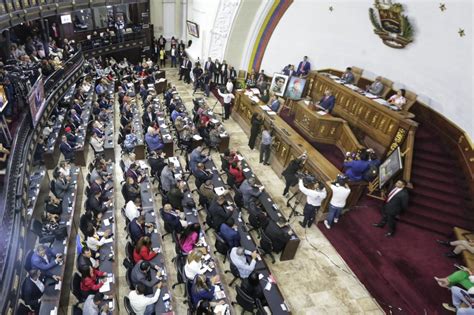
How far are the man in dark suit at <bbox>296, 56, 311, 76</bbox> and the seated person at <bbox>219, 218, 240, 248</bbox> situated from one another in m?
9.04

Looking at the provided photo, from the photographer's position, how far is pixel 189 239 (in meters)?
6.46

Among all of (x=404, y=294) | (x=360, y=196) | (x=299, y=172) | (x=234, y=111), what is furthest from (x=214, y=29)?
(x=404, y=294)

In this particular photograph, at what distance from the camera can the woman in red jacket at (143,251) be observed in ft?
19.5

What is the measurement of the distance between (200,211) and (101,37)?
14397mm

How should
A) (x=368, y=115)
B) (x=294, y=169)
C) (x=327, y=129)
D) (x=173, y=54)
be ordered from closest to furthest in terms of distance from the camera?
(x=294, y=169), (x=368, y=115), (x=327, y=129), (x=173, y=54)

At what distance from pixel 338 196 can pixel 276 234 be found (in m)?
1.80

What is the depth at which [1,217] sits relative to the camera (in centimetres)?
588

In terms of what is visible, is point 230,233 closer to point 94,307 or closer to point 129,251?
point 129,251

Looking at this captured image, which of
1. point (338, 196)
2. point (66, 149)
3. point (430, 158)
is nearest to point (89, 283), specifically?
point (338, 196)

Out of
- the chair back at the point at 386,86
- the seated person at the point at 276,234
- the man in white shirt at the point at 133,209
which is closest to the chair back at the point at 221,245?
the seated person at the point at 276,234

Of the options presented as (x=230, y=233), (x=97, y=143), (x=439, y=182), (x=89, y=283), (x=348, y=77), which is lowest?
(x=97, y=143)

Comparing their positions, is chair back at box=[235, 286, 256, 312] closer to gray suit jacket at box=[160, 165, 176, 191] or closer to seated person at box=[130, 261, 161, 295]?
seated person at box=[130, 261, 161, 295]

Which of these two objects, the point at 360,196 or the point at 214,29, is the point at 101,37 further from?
the point at 360,196

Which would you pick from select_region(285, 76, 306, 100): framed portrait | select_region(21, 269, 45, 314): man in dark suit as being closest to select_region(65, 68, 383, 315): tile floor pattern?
select_region(21, 269, 45, 314): man in dark suit
